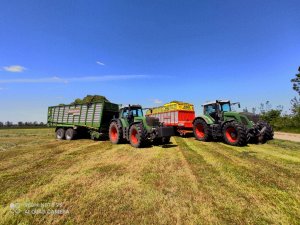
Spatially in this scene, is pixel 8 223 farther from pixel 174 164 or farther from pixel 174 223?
pixel 174 164

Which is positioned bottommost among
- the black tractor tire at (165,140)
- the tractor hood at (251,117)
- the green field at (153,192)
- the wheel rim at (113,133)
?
the green field at (153,192)

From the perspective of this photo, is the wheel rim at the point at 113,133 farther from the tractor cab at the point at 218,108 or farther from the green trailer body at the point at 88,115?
the tractor cab at the point at 218,108

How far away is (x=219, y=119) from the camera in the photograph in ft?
37.6

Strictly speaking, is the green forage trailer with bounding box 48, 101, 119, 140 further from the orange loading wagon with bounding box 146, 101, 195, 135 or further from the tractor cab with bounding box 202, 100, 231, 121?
the tractor cab with bounding box 202, 100, 231, 121

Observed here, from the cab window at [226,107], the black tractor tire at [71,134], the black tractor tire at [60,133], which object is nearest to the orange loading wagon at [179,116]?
the cab window at [226,107]

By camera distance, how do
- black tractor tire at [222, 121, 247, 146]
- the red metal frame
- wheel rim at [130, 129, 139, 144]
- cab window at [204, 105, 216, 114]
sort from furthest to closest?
the red metal frame → cab window at [204, 105, 216, 114] → wheel rim at [130, 129, 139, 144] → black tractor tire at [222, 121, 247, 146]

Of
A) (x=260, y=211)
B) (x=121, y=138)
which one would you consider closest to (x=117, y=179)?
(x=260, y=211)

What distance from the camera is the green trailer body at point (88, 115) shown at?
12328 millimetres

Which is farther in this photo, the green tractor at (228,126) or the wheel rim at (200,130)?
the wheel rim at (200,130)

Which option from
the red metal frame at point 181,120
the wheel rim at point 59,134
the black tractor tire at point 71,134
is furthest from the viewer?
the wheel rim at point 59,134

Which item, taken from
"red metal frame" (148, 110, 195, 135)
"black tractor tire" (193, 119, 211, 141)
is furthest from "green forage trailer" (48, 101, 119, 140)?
"black tractor tire" (193, 119, 211, 141)

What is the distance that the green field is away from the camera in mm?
3168

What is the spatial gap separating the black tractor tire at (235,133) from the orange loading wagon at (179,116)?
3.75 meters

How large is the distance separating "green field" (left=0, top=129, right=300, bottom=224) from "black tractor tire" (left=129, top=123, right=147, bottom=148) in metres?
2.87
